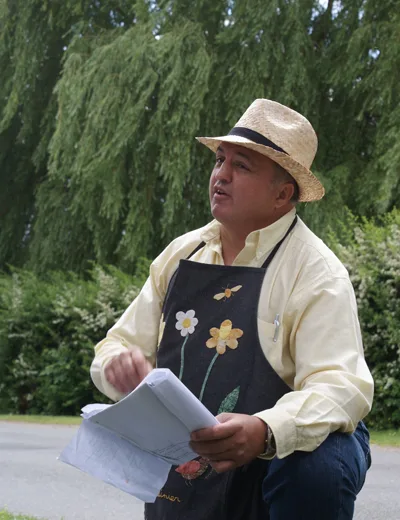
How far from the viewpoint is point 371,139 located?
1341 centimetres

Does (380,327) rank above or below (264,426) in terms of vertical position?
below

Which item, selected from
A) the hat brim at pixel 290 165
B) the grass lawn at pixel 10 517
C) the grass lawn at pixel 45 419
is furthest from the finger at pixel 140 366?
the grass lawn at pixel 45 419

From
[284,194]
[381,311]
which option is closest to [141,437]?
[284,194]

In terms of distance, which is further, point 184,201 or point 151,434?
point 184,201

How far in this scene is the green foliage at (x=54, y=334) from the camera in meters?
12.5

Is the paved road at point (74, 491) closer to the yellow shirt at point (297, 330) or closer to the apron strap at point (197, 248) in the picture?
the yellow shirt at point (297, 330)

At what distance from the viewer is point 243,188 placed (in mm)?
3018

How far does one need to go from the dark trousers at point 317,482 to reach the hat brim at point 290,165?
93cm

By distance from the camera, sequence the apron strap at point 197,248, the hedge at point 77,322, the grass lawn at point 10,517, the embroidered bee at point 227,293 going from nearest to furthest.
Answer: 1. the embroidered bee at point 227,293
2. the apron strap at point 197,248
3. the grass lawn at point 10,517
4. the hedge at point 77,322

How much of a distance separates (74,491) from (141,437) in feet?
12.1

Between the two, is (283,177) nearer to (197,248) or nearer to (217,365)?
(197,248)

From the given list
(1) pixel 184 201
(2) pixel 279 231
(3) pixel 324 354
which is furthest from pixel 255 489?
(1) pixel 184 201

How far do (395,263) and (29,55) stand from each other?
27.1ft

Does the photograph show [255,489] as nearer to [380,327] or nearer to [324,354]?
[324,354]
